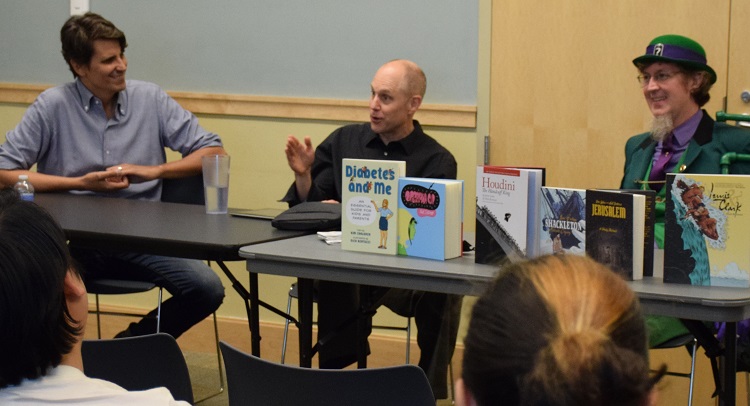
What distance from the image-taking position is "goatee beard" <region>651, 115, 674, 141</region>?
3104mm

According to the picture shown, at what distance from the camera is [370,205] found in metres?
2.54

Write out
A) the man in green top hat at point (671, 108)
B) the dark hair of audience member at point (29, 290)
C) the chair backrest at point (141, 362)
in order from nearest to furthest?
the dark hair of audience member at point (29, 290) → the chair backrest at point (141, 362) → the man in green top hat at point (671, 108)

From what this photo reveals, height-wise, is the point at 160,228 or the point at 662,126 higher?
the point at 662,126

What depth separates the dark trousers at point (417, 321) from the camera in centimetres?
314

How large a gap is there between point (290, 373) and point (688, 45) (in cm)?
204

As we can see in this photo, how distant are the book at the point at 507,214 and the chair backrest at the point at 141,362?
0.87 m

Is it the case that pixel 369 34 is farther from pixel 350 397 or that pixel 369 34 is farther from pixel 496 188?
pixel 350 397

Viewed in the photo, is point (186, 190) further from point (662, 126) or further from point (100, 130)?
point (662, 126)

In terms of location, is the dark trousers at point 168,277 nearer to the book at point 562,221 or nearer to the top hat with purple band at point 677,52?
the book at point 562,221

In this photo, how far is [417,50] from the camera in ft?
13.1

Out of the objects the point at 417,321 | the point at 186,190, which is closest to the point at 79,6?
the point at 186,190

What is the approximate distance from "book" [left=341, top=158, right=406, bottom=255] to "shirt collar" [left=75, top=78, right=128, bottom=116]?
60.2 inches

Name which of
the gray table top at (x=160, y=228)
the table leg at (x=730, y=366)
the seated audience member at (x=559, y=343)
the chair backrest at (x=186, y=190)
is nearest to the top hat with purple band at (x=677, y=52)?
the table leg at (x=730, y=366)

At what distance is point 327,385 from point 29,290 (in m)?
0.55
